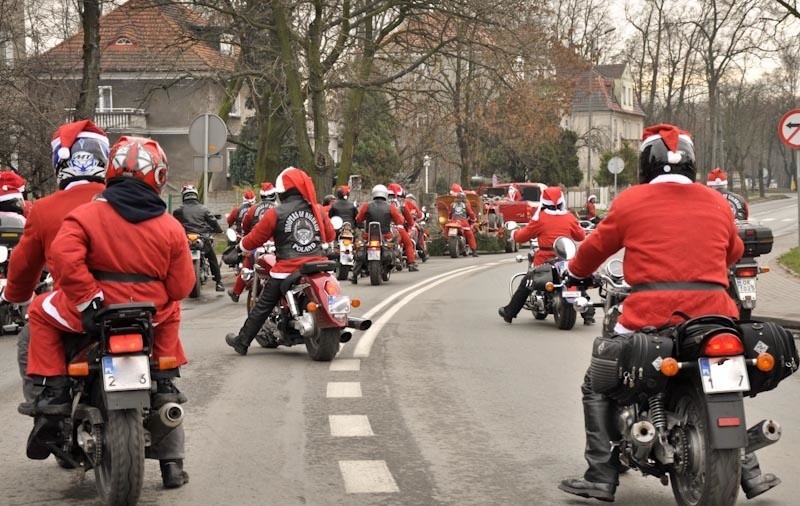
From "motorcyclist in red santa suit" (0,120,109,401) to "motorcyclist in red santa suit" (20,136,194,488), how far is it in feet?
0.73

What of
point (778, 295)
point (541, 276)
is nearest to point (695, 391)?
point (541, 276)

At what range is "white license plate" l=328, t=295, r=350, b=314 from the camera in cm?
1204

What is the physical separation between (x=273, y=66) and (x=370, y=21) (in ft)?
16.1

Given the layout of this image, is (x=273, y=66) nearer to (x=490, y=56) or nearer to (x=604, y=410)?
(x=490, y=56)

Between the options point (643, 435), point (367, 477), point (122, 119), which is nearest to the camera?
point (643, 435)

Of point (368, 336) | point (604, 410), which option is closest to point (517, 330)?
point (368, 336)

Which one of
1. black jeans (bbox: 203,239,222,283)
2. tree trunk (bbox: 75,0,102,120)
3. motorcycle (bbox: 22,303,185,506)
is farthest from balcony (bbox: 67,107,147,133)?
motorcycle (bbox: 22,303,185,506)

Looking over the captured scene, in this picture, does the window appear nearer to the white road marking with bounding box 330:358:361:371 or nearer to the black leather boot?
the white road marking with bounding box 330:358:361:371

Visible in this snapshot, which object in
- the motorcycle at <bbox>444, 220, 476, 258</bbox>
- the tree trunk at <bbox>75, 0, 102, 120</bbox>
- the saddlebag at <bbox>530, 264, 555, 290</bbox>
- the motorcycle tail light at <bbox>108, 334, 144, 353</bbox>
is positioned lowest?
the motorcycle at <bbox>444, 220, 476, 258</bbox>

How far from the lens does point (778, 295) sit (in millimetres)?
20094

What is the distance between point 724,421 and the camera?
223 inches

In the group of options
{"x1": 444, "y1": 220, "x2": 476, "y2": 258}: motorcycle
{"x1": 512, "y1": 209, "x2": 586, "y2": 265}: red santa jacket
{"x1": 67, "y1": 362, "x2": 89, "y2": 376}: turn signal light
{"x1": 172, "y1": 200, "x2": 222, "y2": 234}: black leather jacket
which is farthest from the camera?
{"x1": 444, "y1": 220, "x2": 476, "y2": 258}: motorcycle

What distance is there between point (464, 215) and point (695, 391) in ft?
106

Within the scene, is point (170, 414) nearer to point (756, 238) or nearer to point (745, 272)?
point (756, 238)
